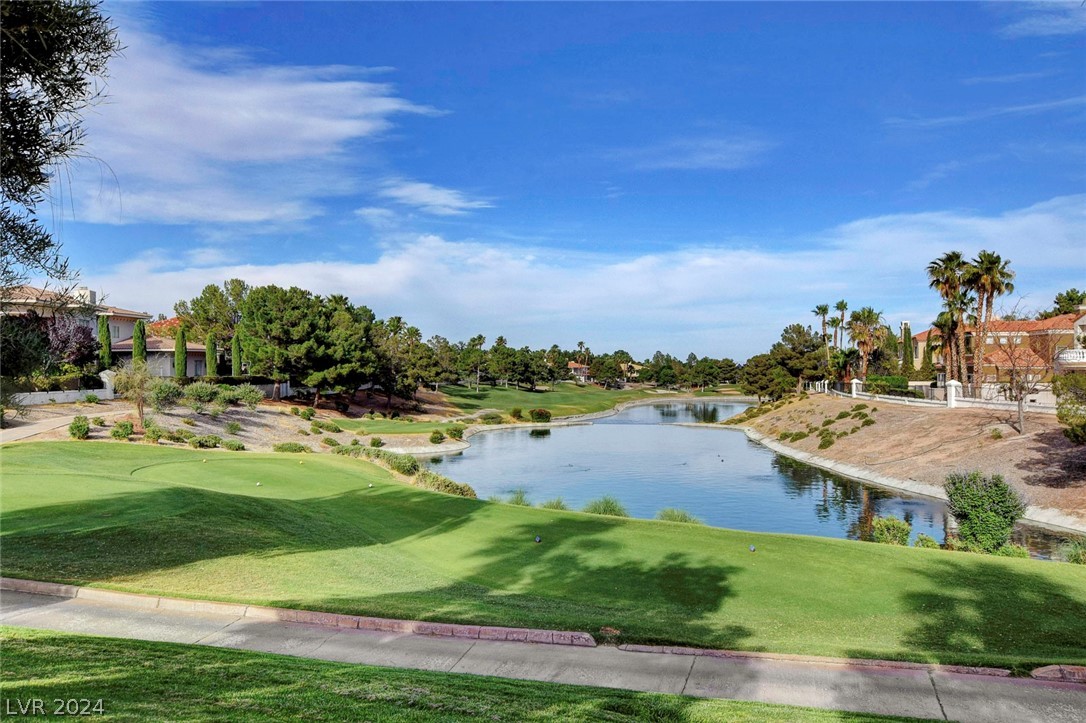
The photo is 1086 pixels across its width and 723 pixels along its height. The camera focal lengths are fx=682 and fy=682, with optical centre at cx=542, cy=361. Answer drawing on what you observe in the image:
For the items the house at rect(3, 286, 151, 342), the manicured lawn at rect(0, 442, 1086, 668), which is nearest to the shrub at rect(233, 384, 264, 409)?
the manicured lawn at rect(0, 442, 1086, 668)

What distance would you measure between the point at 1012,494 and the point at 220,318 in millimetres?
101424

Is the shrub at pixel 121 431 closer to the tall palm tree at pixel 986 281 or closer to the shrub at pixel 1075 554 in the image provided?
the shrub at pixel 1075 554

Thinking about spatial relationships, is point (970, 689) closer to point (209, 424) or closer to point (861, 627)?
point (861, 627)

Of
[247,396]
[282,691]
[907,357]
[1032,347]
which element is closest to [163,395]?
[247,396]

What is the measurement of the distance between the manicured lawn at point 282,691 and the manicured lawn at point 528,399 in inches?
3694

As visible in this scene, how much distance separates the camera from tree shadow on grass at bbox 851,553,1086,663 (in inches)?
416

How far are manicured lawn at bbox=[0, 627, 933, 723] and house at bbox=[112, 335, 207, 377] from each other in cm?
5287

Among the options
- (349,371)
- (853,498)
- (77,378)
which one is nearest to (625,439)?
(349,371)

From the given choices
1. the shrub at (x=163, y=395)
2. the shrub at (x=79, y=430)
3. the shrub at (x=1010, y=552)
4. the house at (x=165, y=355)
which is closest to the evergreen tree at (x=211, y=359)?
the house at (x=165, y=355)

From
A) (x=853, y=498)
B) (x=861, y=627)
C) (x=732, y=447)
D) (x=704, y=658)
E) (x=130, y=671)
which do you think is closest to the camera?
(x=130, y=671)

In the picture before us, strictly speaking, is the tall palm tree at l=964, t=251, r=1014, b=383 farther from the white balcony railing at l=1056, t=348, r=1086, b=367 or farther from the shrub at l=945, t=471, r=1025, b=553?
the shrub at l=945, t=471, r=1025, b=553

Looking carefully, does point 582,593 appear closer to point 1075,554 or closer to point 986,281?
A: point 1075,554

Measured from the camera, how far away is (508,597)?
1295 cm

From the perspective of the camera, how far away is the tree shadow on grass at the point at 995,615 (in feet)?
34.7
